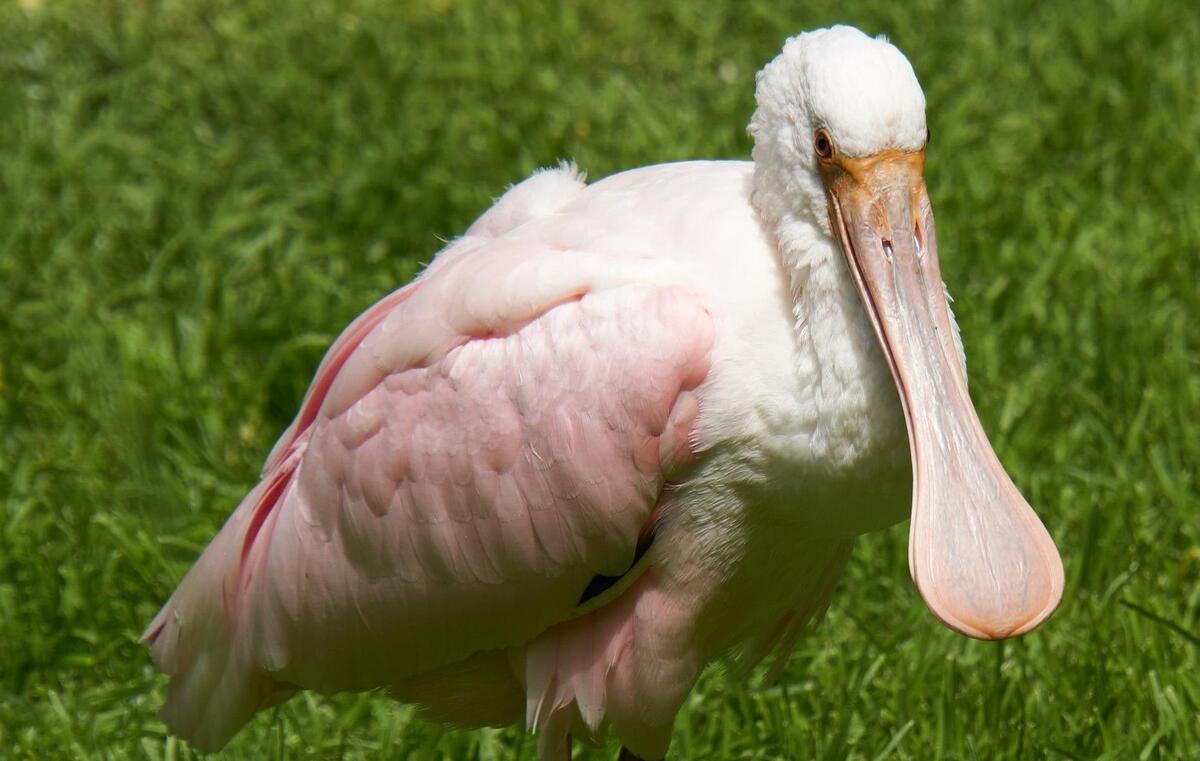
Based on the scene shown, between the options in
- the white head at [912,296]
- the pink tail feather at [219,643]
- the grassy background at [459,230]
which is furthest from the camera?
the grassy background at [459,230]

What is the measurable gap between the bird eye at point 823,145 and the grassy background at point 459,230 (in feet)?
5.14

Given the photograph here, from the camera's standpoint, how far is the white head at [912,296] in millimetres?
3250

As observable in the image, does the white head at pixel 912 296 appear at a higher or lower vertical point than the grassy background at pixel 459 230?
higher

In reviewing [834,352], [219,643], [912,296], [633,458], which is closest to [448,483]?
[633,458]

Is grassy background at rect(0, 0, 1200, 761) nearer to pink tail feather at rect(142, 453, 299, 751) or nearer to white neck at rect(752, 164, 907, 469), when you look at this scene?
pink tail feather at rect(142, 453, 299, 751)

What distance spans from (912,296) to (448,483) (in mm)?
1012

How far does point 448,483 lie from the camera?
3.74 metres

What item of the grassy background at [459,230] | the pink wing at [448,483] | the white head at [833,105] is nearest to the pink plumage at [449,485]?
the pink wing at [448,483]

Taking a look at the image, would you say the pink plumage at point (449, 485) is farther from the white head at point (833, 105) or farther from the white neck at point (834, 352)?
the white head at point (833, 105)

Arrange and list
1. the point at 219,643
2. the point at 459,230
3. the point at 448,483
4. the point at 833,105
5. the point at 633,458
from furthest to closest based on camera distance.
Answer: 1. the point at 459,230
2. the point at 219,643
3. the point at 448,483
4. the point at 633,458
5. the point at 833,105

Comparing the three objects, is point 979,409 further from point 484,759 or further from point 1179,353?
point 484,759

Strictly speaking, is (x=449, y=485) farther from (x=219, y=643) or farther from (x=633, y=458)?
(x=219, y=643)

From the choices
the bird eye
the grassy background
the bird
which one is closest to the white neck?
the bird

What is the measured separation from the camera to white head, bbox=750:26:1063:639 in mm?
3250
